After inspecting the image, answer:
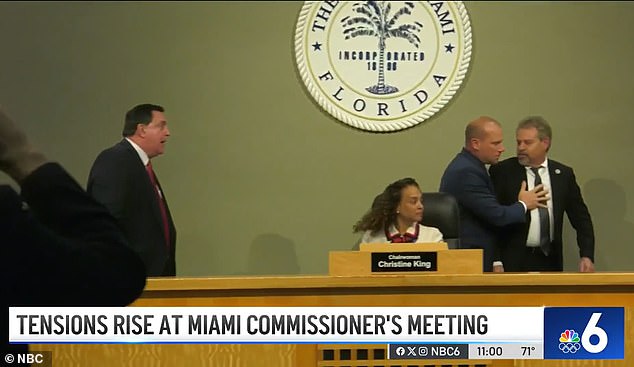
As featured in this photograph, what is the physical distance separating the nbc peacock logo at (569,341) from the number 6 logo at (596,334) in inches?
0.7

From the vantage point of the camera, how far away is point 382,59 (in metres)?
4.60

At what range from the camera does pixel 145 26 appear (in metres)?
4.62

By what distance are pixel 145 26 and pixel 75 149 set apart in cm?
73

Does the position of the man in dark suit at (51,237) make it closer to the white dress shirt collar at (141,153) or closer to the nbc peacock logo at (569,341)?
the nbc peacock logo at (569,341)

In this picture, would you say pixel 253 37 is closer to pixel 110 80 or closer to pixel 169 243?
pixel 110 80

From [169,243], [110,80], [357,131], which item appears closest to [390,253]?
[169,243]

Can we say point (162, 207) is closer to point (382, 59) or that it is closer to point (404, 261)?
point (404, 261)

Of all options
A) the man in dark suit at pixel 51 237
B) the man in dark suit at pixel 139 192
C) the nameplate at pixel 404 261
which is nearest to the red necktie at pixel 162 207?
the man in dark suit at pixel 139 192

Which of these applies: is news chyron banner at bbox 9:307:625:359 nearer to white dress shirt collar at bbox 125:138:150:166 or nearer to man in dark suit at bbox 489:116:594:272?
white dress shirt collar at bbox 125:138:150:166

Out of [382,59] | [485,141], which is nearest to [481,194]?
[485,141]

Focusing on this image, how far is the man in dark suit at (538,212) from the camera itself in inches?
153

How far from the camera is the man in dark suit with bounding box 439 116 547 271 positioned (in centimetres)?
374

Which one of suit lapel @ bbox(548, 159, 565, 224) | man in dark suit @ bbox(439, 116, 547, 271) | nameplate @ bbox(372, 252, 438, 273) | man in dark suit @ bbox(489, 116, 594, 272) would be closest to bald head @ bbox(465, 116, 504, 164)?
man in dark suit @ bbox(439, 116, 547, 271)

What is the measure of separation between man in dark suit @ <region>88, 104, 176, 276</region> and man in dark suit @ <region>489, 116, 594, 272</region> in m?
1.46
